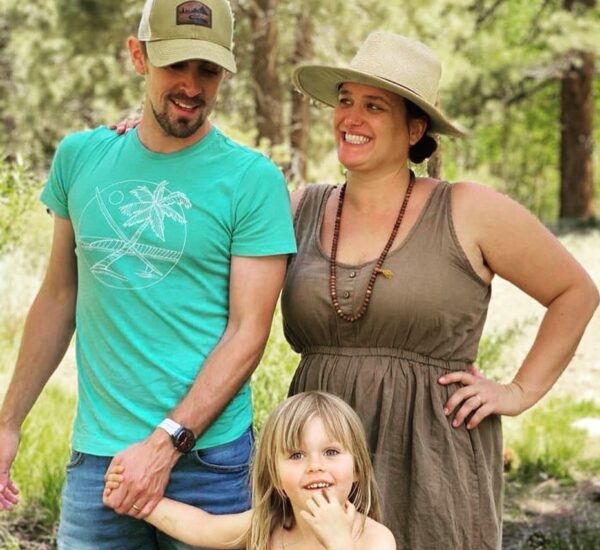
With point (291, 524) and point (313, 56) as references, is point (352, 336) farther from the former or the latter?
point (313, 56)

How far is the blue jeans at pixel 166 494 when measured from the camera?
9.30 feet

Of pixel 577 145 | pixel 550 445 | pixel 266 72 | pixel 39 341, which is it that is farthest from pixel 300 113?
pixel 39 341

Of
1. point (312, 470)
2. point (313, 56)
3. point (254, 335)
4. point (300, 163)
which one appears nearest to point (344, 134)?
point (254, 335)

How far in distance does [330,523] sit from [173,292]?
0.69 metres

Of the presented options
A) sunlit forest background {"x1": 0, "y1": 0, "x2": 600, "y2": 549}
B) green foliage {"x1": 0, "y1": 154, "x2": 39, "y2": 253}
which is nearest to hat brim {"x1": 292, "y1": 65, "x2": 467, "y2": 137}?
sunlit forest background {"x1": 0, "y1": 0, "x2": 600, "y2": 549}

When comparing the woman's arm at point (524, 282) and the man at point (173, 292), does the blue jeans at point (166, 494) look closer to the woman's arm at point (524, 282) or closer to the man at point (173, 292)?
the man at point (173, 292)

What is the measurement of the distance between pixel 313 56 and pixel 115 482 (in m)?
11.8

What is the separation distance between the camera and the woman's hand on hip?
310cm

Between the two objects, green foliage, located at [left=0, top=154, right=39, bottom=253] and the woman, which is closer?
the woman

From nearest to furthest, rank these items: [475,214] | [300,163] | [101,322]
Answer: [101,322] → [475,214] → [300,163]

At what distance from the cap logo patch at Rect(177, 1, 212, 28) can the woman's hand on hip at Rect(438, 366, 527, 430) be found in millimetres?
1167

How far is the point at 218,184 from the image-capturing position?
2.82 metres

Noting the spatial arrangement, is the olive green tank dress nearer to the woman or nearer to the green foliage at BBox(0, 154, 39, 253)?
the woman

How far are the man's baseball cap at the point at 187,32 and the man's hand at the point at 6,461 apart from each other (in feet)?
3.74
